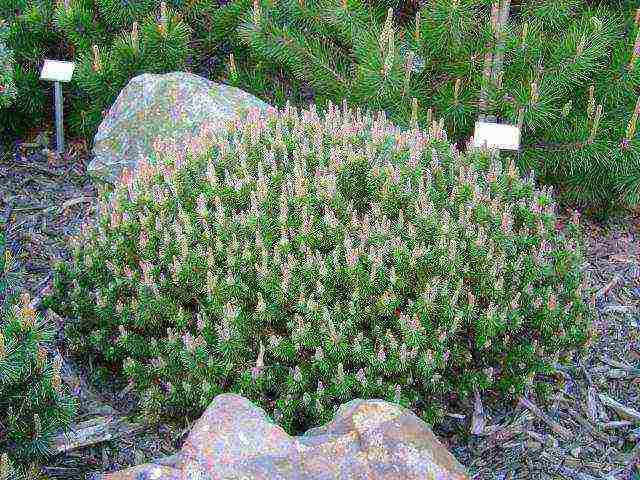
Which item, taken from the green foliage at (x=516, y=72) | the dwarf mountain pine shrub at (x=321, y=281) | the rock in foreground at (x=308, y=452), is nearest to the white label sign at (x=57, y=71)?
the green foliage at (x=516, y=72)

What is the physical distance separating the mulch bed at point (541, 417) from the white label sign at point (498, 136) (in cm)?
80

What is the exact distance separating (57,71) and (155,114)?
2.84 feet

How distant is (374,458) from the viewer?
69.2 inches

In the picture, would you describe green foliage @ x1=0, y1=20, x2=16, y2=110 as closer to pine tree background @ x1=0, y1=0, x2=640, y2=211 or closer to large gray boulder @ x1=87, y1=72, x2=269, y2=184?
large gray boulder @ x1=87, y1=72, x2=269, y2=184

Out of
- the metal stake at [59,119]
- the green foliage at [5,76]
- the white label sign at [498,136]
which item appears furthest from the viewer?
the metal stake at [59,119]

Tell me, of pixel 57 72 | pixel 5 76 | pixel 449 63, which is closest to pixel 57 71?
pixel 57 72

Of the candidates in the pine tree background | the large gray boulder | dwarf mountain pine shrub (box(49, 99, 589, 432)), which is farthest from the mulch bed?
the pine tree background

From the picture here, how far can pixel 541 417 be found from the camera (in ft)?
10.3

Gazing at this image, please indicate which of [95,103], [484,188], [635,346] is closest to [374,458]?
[484,188]

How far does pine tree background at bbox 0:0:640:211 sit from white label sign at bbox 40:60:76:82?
0.11 metres

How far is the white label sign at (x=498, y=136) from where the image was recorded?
11.8ft

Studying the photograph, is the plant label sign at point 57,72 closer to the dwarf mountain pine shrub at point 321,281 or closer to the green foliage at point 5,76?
the green foliage at point 5,76

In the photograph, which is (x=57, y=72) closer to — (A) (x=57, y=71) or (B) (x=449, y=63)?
(A) (x=57, y=71)

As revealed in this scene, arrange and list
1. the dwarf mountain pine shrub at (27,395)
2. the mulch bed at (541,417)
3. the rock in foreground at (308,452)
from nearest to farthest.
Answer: the rock in foreground at (308,452), the dwarf mountain pine shrub at (27,395), the mulch bed at (541,417)
